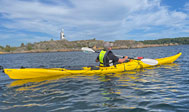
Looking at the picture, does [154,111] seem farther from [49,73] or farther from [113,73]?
[49,73]

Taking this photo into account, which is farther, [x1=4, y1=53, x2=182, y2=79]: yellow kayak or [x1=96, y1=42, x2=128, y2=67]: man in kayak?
[x1=96, y1=42, x2=128, y2=67]: man in kayak

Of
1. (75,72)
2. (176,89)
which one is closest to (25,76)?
(75,72)

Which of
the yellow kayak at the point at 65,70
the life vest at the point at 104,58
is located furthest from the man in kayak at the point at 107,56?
the yellow kayak at the point at 65,70

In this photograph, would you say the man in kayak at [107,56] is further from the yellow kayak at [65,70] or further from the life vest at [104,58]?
the yellow kayak at [65,70]

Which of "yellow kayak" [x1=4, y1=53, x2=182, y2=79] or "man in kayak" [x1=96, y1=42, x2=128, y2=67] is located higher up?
"man in kayak" [x1=96, y1=42, x2=128, y2=67]

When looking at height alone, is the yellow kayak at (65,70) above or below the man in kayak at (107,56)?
below

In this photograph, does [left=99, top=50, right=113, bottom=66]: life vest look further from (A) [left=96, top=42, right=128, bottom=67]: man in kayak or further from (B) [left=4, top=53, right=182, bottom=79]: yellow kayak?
(B) [left=4, top=53, right=182, bottom=79]: yellow kayak

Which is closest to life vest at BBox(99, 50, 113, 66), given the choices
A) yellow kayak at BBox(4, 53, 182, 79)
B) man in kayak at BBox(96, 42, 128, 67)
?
man in kayak at BBox(96, 42, 128, 67)

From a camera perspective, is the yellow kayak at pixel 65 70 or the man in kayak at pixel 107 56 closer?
the yellow kayak at pixel 65 70

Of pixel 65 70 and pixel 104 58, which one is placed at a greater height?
pixel 104 58

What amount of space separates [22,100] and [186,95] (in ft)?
17.8

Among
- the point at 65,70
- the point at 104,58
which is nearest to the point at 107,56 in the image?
the point at 104,58

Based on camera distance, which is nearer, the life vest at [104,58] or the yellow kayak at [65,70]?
the yellow kayak at [65,70]

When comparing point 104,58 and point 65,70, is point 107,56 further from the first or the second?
point 65,70
